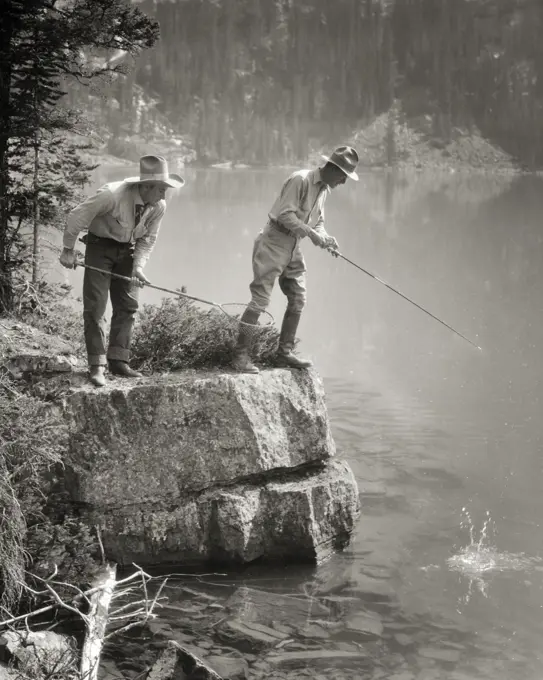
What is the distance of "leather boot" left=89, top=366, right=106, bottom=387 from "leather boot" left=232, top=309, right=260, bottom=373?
4.56 ft

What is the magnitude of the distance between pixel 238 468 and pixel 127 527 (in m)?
1.20

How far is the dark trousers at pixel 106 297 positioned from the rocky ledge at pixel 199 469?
368mm

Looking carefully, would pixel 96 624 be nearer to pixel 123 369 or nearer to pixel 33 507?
pixel 33 507

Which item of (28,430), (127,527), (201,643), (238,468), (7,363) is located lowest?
(201,643)

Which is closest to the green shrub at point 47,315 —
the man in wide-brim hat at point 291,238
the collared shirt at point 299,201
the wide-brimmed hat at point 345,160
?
the man in wide-brim hat at point 291,238

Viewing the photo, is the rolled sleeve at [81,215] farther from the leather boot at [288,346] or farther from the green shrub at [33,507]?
the leather boot at [288,346]

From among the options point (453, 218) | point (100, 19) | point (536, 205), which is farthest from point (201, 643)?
point (536, 205)

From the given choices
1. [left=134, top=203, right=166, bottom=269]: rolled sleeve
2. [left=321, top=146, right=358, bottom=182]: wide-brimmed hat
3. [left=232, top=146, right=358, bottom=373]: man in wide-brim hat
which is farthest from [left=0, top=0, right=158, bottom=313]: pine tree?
[left=321, top=146, right=358, bottom=182]: wide-brimmed hat

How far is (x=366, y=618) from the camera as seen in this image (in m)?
7.64

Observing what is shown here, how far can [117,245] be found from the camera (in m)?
7.96

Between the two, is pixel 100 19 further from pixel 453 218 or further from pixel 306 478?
pixel 453 218

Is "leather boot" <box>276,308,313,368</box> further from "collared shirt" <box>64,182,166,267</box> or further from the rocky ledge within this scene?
"collared shirt" <box>64,182,166,267</box>

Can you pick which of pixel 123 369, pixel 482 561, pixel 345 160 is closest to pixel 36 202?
pixel 123 369

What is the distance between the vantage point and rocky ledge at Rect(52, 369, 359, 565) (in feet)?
25.7
